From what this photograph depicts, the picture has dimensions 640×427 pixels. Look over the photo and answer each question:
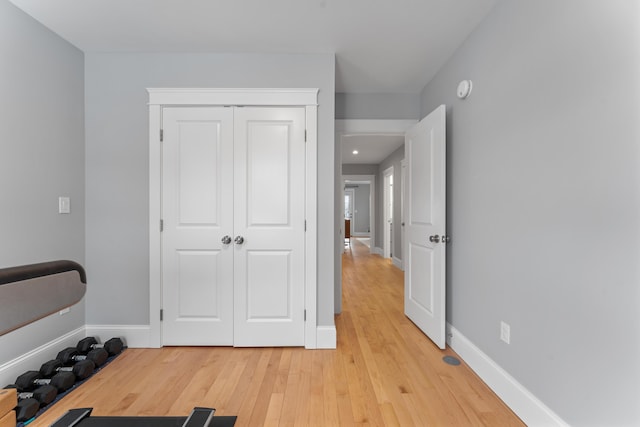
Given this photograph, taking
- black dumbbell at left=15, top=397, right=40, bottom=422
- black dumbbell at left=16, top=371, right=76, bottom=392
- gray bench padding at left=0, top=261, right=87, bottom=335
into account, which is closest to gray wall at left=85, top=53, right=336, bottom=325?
black dumbbell at left=16, top=371, right=76, bottom=392

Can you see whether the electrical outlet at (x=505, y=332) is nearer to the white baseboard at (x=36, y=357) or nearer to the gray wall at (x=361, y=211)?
the white baseboard at (x=36, y=357)

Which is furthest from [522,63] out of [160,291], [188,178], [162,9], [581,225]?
[160,291]

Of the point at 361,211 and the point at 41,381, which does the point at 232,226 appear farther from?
the point at 361,211

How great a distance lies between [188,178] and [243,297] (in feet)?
3.57

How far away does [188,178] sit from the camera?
2.44 metres

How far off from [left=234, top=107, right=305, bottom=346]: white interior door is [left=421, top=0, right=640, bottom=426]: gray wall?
134 centimetres

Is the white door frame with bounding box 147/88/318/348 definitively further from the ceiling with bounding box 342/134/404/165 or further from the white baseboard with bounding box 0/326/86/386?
the ceiling with bounding box 342/134/404/165

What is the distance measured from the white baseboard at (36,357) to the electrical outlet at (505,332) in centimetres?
311

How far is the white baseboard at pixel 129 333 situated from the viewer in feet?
8.02

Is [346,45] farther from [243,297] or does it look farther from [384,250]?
[384,250]

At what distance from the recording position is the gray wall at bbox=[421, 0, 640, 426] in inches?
44.4

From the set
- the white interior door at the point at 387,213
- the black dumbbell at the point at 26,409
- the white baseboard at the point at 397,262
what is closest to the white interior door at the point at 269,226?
the black dumbbell at the point at 26,409

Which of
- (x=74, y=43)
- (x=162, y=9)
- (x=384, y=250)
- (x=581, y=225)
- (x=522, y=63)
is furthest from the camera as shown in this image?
(x=384, y=250)

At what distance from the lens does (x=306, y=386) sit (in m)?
1.89
